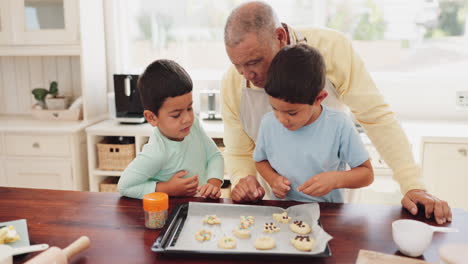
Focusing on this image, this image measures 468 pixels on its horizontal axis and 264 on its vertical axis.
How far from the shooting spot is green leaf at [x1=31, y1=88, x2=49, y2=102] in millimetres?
3160

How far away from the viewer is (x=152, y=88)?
4.35 feet

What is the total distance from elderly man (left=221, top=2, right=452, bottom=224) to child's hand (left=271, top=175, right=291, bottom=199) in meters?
0.05

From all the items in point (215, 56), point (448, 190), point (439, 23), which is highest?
point (439, 23)

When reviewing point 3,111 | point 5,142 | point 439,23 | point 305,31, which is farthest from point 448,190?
point 3,111

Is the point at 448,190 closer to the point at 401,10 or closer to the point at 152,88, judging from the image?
the point at 401,10

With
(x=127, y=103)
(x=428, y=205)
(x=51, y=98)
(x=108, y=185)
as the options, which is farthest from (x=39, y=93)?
(x=428, y=205)

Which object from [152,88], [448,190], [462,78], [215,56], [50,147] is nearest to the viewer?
[152,88]

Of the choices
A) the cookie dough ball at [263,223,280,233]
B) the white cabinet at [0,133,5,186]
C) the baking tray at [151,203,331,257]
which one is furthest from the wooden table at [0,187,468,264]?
the white cabinet at [0,133,5,186]

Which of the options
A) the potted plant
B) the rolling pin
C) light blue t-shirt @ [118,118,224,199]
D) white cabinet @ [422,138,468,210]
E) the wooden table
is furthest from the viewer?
the potted plant

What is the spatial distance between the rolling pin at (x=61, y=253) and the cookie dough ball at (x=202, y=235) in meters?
0.26

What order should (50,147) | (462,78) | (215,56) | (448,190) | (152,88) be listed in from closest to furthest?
(152,88) < (448,190) < (50,147) < (462,78) < (215,56)

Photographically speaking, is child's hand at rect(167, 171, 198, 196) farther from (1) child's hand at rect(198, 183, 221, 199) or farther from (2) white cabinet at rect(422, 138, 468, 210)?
(2) white cabinet at rect(422, 138, 468, 210)

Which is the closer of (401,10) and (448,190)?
(448,190)

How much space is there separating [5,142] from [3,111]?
29.5 inches
